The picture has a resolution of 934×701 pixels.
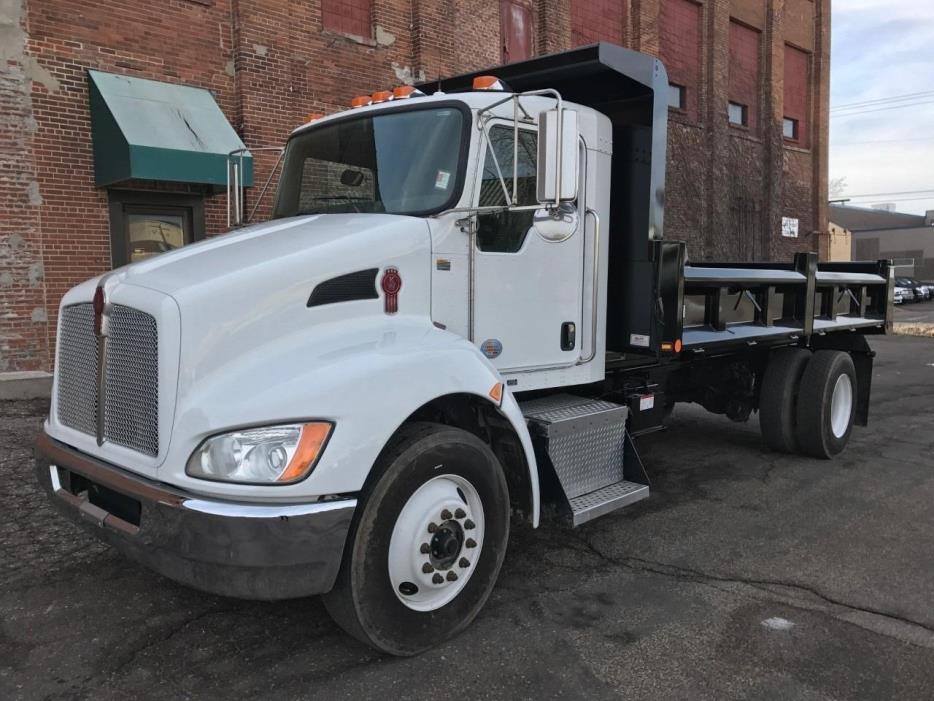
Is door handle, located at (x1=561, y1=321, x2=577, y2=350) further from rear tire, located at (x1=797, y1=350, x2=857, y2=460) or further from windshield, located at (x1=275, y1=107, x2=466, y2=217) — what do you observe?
rear tire, located at (x1=797, y1=350, x2=857, y2=460)

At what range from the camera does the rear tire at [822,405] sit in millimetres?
6863

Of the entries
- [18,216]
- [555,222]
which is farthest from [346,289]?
[18,216]

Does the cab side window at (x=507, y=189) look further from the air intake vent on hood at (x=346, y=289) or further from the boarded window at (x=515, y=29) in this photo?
the boarded window at (x=515, y=29)

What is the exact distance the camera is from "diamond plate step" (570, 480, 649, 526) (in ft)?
13.3

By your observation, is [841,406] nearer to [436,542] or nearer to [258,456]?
[436,542]

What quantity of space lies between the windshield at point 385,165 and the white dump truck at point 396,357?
0.05 feet

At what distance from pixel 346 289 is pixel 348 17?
10.7 metres

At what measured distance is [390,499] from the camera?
3.07 meters

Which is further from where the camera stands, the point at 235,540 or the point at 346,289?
the point at 346,289

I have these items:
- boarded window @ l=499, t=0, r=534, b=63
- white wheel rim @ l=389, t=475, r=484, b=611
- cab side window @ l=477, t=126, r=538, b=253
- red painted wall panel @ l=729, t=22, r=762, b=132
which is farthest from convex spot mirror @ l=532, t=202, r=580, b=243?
red painted wall panel @ l=729, t=22, r=762, b=132

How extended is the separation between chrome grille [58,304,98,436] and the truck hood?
339 mm

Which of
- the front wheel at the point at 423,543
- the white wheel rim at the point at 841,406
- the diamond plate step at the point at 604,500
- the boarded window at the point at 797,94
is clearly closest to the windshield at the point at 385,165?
the front wheel at the point at 423,543

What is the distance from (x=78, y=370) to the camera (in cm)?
350

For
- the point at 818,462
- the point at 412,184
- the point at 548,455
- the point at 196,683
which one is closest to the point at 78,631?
the point at 196,683
